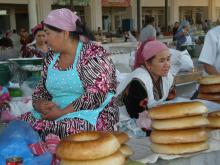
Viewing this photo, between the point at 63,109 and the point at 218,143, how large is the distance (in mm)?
974

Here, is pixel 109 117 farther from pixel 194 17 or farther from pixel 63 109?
pixel 194 17

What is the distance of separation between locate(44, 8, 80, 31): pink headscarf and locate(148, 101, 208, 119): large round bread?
A: 759mm

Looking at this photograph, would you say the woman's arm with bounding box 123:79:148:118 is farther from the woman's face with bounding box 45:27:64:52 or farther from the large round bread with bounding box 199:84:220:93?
the woman's face with bounding box 45:27:64:52

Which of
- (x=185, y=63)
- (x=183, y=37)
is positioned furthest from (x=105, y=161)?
(x=183, y=37)

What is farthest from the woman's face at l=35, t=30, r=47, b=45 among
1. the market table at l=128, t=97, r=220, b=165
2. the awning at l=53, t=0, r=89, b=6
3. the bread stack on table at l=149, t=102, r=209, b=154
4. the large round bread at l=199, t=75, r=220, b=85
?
the awning at l=53, t=0, r=89, b=6

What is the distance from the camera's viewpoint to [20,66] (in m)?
4.61

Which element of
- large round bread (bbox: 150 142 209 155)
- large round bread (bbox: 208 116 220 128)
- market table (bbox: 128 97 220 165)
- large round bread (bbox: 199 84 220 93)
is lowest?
market table (bbox: 128 97 220 165)

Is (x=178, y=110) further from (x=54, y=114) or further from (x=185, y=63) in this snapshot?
(x=185, y=63)

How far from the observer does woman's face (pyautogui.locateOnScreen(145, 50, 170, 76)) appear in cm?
312

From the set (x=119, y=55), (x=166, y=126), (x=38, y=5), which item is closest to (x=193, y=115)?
(x=166, y=126)

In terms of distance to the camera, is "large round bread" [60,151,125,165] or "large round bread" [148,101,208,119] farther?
"large round bread" [148,101,208,119]

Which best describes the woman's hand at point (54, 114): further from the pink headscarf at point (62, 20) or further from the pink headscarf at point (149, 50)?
the pink headscarf at point (149, 50)

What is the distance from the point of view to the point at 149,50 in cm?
316

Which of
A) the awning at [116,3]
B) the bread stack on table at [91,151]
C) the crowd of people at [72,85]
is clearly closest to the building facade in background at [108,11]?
the awning at [116,3]
